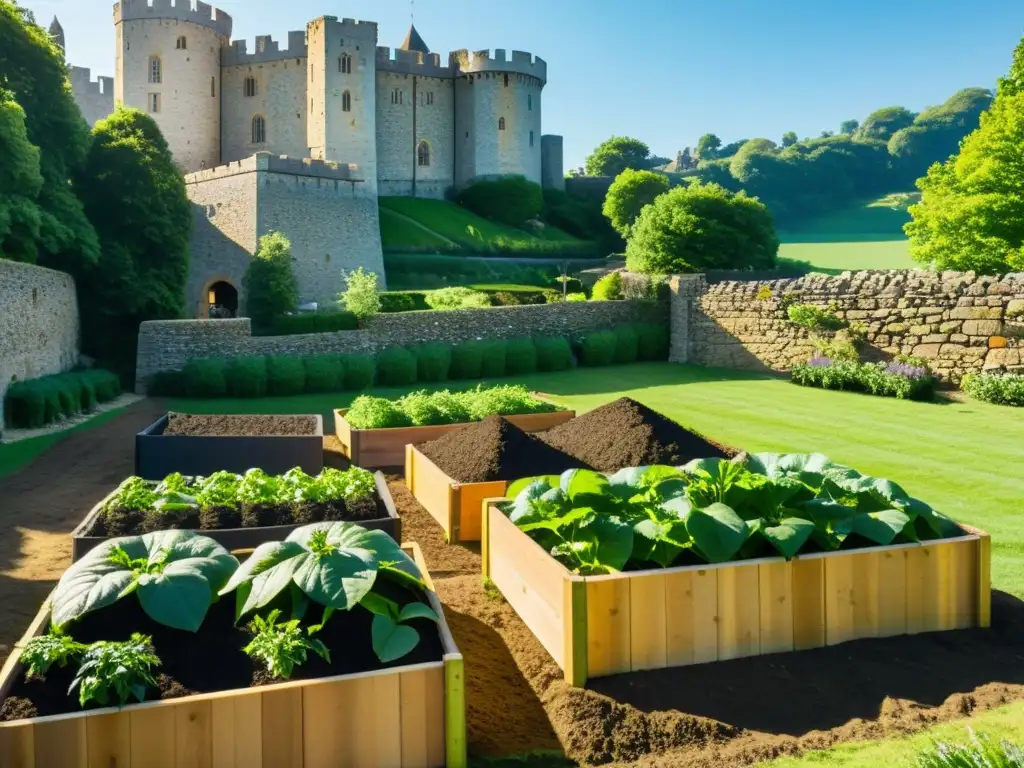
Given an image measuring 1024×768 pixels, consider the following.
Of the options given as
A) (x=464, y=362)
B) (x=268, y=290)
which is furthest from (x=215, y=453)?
(x=268, y=290)

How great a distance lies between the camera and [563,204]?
172ft

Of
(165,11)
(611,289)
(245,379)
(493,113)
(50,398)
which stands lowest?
(50,398)

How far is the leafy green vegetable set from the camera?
3979 mm

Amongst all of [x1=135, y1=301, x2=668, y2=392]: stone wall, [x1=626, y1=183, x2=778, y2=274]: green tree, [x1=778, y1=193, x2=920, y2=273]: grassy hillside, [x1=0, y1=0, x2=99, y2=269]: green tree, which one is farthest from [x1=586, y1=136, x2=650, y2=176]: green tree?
[x1=0, y1=0, x2=99, y2=269]: green tree

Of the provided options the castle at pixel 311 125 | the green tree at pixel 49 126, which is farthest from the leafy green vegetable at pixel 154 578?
the castle at pixel 311 125

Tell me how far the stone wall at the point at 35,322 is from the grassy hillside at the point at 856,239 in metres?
35.8

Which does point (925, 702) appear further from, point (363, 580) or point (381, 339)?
point (381, 339)

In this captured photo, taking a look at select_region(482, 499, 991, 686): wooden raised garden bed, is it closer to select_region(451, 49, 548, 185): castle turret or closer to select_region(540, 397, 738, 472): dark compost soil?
select_region(540, 397, 738, 472): dark compost soil

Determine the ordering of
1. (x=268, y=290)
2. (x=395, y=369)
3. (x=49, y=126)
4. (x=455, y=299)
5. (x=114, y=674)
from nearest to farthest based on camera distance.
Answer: (x=114, y=674)
(x=395, y=369)
(x=49, y=126)
(x=268, y=290)
(x=455, y=299)

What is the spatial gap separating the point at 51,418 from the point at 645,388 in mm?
11239

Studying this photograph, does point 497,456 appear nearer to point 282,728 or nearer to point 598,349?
point 282,728

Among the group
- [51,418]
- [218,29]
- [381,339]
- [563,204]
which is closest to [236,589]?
[51,418]

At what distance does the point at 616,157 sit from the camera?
7225cm

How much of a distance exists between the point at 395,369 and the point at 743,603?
53.0 ft
